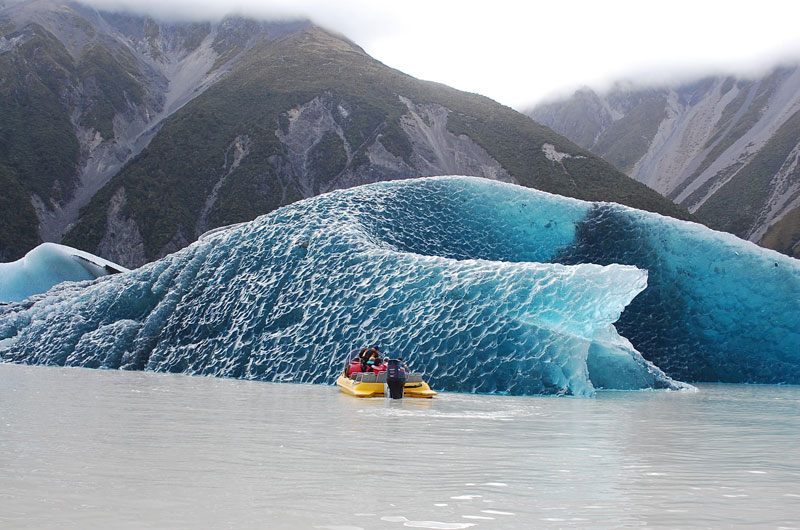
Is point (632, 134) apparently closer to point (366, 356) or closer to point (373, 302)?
point (373, 302)

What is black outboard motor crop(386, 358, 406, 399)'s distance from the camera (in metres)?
14.0

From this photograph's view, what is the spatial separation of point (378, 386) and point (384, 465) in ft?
22.8

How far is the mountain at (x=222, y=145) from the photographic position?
3105 inches

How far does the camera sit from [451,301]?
1706cm

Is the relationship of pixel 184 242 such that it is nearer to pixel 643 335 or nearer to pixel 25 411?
pixel 643 335

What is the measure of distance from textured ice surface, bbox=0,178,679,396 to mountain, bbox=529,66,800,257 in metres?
84.0

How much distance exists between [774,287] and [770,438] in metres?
13.3

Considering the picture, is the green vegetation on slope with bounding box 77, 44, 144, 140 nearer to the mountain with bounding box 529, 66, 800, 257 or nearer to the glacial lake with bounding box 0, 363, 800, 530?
the mountain with bounding box 529, 66, 800, 257

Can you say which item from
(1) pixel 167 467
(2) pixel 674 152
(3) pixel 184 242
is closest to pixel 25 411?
(1) pixel 167 467

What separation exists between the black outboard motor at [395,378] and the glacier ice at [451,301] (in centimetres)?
235

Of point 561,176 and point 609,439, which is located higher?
point 561,176

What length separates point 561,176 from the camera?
89.6 metres

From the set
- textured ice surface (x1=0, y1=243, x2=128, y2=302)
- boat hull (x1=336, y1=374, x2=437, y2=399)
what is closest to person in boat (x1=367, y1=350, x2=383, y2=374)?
boat hull (x1=336, y1=374, x2=437, y2=399)

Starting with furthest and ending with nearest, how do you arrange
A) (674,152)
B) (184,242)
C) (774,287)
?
(674,152)
(184,242)
(774,287)
